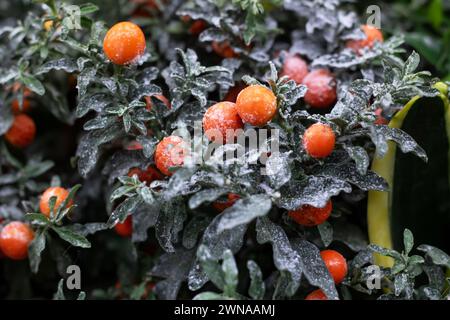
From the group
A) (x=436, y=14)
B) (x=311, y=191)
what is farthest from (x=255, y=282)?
(x=436, y=14)

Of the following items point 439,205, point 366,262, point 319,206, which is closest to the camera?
point 319,206

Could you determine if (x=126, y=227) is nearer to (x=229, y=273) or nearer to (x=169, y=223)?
(x=169, y=223)

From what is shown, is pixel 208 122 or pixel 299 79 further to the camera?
pixel 299 79

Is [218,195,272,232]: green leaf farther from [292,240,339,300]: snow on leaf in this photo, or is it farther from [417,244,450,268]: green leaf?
[417,244,450,268]: green leaf

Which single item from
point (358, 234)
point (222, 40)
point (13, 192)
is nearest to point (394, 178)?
point (358, 234)

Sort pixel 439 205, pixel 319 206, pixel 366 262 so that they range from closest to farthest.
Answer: pixel 319 206
pixel 366 262
pixel 439 205

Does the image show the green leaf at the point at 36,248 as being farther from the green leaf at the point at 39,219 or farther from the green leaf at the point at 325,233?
the green leaf at the point at 325,233

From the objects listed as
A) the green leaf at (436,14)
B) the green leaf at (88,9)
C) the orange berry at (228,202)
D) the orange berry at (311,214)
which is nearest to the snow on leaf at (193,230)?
the orange berry at (228,202)

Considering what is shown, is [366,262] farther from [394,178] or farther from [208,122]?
[208,122]
